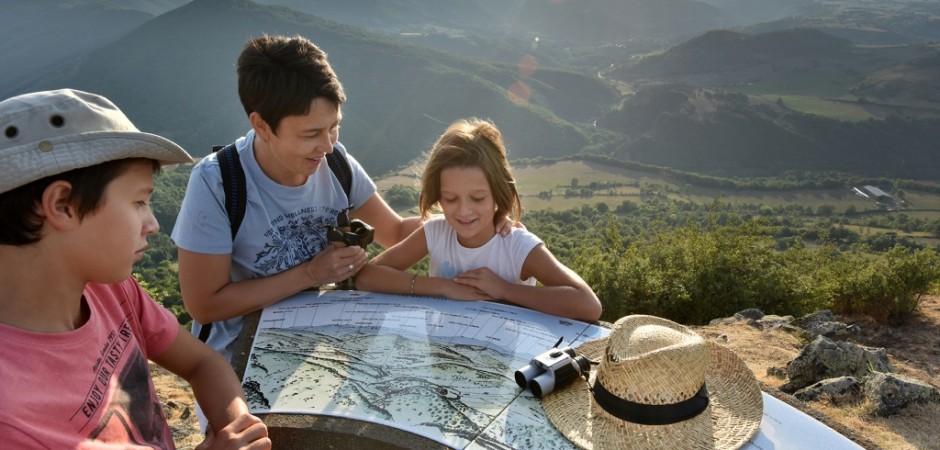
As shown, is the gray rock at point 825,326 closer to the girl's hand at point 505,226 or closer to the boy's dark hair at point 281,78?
the girl's hand at point 505,226

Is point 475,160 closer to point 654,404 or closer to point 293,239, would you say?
point 293,239

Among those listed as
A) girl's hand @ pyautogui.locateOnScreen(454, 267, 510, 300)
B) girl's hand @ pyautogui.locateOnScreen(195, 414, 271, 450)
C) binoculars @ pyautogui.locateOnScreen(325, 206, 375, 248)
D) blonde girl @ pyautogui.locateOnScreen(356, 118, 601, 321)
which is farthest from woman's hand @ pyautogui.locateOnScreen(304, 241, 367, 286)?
girl's hand @ pyautogui.locateOnScreen(195, 414, 271, 450)

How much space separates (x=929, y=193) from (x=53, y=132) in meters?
81.6

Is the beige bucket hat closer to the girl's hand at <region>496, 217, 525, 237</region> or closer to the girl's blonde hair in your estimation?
the girl's blonde hair

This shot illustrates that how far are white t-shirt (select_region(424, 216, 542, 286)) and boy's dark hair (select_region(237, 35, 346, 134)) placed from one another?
1050mm

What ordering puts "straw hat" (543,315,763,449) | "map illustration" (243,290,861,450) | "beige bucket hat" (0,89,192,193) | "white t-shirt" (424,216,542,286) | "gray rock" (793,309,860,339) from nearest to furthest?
"beige bucket hat" (0,89,192,193), "straw hat" (543,315,763,449), "map illustration" (243,290,861,450), "white t-shirt" (424,216,542,286), "gray rock" (793,309,860,339)

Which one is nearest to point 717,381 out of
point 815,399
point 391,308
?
point 391,308

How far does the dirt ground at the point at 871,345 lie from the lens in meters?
4.27

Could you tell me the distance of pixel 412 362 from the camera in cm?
283

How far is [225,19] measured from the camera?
113625 mm

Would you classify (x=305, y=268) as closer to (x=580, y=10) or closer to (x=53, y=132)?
(x=53, y=132)

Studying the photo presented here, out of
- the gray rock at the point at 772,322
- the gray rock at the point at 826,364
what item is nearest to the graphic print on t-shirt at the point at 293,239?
the gray rock at the point at 826,364

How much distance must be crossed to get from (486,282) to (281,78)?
1472 mm

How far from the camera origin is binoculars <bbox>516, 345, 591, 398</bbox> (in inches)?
97.5
